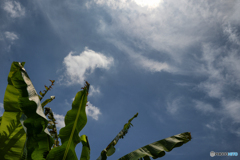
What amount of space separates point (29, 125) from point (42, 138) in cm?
36

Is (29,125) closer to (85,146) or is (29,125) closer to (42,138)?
(42,138)

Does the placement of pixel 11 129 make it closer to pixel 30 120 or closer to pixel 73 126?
pixel 30 120

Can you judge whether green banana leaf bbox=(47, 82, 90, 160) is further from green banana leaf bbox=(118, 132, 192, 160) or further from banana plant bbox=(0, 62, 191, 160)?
green banana leaf bbox=(118, 132, 192, 160)

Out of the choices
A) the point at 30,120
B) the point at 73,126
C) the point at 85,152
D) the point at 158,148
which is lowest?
the point at 85,152

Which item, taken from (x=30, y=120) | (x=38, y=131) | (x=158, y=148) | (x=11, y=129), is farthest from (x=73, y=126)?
(x=158, y=148)

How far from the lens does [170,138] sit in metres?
3.96

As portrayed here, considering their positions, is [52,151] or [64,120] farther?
[64,120]

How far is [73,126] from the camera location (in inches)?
115

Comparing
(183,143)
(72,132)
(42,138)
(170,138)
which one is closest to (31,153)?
(42,138)

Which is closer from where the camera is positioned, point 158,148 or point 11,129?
point 11,129

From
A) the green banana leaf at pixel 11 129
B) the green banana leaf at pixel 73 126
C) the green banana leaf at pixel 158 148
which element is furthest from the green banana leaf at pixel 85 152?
the green banana leaf at pixel 11 129

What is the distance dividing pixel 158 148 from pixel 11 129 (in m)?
3.39

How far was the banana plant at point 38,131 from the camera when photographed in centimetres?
265

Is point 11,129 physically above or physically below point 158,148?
below
